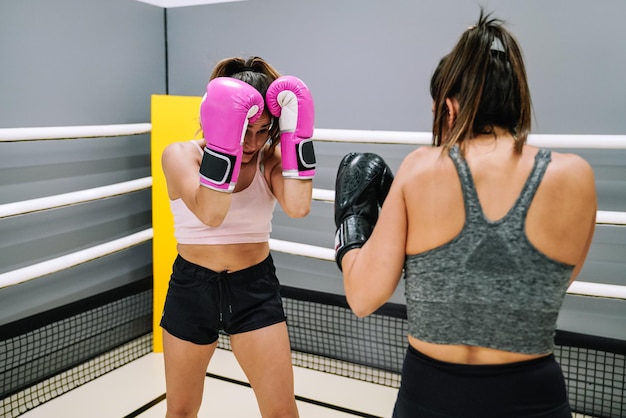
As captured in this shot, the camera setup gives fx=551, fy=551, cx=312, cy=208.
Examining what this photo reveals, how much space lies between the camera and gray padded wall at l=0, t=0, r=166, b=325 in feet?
7.84

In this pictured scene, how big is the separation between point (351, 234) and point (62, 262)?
1679 mm

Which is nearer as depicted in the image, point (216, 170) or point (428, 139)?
point (216, 170)

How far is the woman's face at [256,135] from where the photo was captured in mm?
1588

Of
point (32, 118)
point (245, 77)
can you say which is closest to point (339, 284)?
point (245, 77)

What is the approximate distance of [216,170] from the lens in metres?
1.42

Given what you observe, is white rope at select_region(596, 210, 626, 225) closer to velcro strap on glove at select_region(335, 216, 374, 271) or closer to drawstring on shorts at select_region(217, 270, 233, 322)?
velcro strap on glove at select_region(335, 216, 374, 271)

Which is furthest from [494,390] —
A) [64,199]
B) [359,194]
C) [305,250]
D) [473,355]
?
[64,199]

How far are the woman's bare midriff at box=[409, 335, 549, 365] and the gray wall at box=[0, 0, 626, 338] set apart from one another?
1502mm

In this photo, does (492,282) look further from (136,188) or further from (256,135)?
(136,188)

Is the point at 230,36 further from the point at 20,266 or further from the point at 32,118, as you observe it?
the point at 20,266

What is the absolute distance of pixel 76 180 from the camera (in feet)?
8.80

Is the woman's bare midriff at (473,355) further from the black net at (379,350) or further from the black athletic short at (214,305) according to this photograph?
the black net at (379,350)

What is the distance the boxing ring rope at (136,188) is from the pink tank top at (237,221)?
32.2 inches

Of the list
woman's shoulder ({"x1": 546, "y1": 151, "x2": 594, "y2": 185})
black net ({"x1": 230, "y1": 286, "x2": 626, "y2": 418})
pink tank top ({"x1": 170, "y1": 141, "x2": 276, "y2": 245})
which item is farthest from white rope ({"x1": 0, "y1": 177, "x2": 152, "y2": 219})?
woman's shoulder ({"x1": 546, "y1": 151, "x2": 594, "y2": 185})
